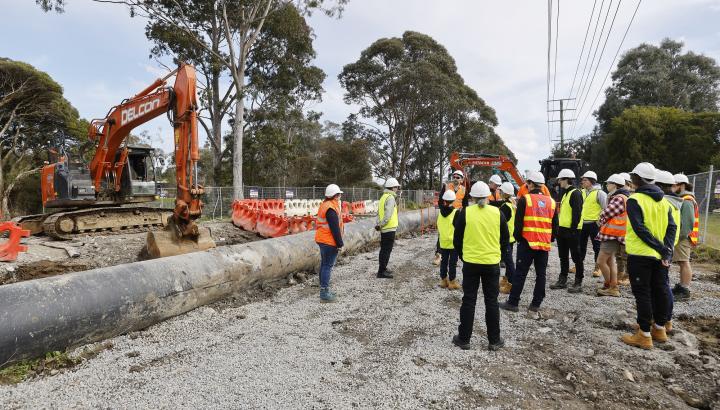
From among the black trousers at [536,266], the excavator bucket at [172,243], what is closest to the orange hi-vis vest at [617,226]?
the black trousers at [536,266]

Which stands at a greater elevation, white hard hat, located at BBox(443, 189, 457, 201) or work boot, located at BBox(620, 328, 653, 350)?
white hard hat, located at BBox(443, 189, 457, 201)

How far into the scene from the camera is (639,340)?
13.7 ft

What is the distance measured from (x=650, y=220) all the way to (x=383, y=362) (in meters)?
3.11

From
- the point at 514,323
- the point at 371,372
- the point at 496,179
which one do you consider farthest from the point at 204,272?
the point at 496,179

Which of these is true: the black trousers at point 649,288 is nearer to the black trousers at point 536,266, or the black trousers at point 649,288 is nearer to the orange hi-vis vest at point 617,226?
the black trousers at point 536,266

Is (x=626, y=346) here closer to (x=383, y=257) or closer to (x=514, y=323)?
(x=514, y=323)

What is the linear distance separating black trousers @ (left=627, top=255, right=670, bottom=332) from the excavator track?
1146 cm

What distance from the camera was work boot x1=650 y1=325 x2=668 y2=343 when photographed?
168 inches

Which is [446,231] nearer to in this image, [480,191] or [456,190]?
[456,190]

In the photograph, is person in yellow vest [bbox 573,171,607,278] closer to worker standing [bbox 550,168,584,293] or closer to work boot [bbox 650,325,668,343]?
worker standing [bbox 550,168,584,293]

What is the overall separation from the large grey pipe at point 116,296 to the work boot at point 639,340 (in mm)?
4717

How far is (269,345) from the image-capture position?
164 inches

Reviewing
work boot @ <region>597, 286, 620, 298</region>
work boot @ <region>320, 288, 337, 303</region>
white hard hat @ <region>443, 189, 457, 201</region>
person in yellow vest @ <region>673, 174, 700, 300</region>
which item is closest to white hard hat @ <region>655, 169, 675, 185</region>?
person in yellow vest @ <region>673, 174, 700, 300</region>

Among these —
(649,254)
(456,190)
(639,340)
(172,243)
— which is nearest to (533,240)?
(649,254)
